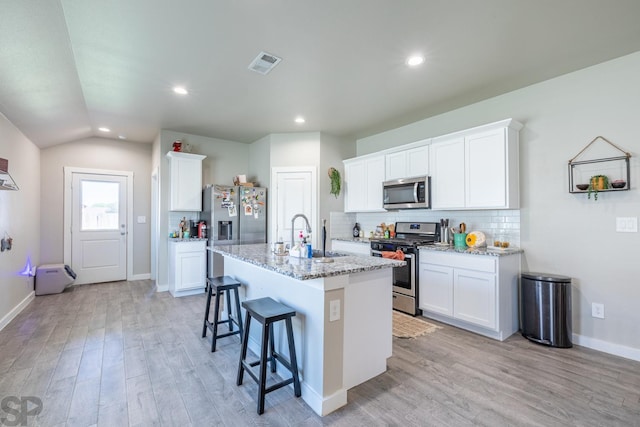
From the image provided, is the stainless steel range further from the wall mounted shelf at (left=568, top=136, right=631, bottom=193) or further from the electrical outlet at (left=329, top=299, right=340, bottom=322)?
the electrical outlet at (left=329, top=299, right=340, bottom=322)

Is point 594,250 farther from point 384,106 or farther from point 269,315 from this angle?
point 269,315

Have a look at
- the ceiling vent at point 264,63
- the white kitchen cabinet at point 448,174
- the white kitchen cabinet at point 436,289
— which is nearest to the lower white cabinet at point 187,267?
the ceiling vent at point 264,63

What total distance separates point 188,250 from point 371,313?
11.6 feet

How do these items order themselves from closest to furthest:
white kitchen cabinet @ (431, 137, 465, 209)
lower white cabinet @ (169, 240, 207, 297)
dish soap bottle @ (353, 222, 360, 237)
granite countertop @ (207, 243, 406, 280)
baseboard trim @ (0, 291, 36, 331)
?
granite countertop @ (207, 243, 406, 280)
baseboard trim @ (0, 291, 36, 331)
white kitchen cabinet @ (431, 137, 465, 209)
lower white cabinet @ (169, 240, 207, 297)
dish soap bottle @ (353, 222, 360, 237)

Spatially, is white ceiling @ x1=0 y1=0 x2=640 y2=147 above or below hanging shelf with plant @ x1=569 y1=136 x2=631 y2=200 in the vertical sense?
above

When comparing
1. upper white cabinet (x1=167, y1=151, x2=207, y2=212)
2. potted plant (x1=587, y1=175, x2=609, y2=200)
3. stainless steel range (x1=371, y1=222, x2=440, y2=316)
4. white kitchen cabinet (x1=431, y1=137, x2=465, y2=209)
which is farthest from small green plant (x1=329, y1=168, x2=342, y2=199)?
potted plant (x1=587, y1=175, x2=609, y2=200)

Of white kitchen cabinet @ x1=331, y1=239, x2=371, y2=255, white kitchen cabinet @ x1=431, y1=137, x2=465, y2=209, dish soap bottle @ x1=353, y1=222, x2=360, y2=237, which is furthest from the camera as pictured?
dish soap bottle @ x1=353, y1=222, x2=360, y2=237

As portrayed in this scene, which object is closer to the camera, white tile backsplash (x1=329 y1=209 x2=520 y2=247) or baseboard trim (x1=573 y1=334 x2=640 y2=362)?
baseboard trim (x1=573 y1=334 x2=640 y2=362)

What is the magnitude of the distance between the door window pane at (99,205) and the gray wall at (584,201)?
653 centimetres

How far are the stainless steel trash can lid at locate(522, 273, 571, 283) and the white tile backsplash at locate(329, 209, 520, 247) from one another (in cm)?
43

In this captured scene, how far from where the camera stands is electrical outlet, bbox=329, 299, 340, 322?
192cm

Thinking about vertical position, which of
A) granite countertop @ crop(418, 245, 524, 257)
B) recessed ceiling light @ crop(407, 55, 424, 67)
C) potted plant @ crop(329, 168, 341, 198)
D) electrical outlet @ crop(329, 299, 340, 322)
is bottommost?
electrical outlet @ crop(329, 299, 340, 322)

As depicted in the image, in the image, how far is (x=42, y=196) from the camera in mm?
5082

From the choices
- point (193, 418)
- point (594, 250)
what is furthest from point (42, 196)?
point (594, 250)
